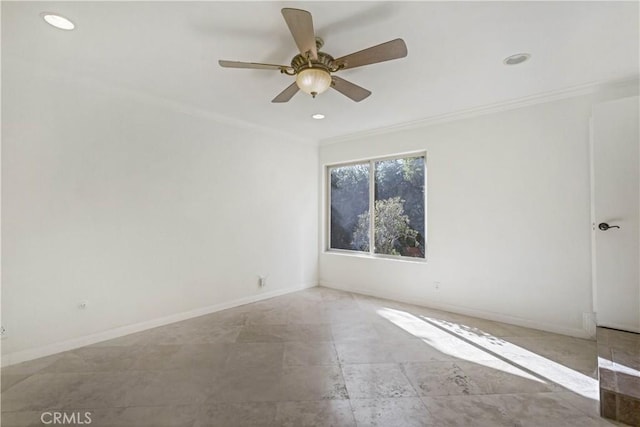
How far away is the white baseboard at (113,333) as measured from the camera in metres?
2.48

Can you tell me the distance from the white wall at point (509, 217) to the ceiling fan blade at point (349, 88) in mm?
1891

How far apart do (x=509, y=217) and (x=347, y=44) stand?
2.62 m

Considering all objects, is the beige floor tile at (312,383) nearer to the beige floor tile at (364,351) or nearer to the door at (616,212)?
the beige floor tile at (364,351)

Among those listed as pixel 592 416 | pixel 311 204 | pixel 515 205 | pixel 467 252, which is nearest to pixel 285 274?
pixel 311 204

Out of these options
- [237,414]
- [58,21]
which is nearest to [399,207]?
[237,414]

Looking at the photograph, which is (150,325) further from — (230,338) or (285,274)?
(285,274)

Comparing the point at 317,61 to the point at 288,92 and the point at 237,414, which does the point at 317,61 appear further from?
the point at 237,414

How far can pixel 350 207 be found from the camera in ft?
16.8

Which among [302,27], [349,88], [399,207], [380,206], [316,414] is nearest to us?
[302,27]

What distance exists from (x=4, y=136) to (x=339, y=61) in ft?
8.82

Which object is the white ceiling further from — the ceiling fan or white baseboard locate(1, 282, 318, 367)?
white baseboard locate(1, 282, 318, 367)

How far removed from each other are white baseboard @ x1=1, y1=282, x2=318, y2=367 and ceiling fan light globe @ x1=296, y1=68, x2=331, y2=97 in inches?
114

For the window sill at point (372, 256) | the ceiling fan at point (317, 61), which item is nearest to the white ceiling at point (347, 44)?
the ceiling fan at point (317, 61)

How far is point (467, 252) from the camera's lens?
3.75m
